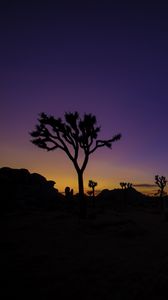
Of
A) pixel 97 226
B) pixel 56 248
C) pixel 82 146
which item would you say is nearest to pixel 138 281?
pixel 56 248

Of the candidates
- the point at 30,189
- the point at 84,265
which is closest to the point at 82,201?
the point at 84,265

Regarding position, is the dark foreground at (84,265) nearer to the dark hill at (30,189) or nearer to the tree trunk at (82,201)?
the tree trunk at (82,201)

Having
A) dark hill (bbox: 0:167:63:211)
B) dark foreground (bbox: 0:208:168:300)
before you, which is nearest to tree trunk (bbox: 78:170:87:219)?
dark foreground (bbox: 0:208:168:300)

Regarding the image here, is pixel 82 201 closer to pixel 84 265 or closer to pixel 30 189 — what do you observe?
pixel 84 265

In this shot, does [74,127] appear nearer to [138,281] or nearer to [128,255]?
[128,255]

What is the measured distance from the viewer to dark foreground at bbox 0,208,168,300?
13.5ft

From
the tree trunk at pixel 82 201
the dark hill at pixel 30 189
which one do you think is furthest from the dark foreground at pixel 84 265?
the dark hill at pixel 30 189

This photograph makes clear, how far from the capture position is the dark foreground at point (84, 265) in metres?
4.12

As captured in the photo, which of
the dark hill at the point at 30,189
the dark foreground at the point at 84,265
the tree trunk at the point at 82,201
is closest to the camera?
the dark foreground at the point at 84,265

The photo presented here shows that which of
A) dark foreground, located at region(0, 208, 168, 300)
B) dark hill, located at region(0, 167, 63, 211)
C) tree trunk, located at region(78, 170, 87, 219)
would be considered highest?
dark hill, located at region(0, 167, 63, 211)

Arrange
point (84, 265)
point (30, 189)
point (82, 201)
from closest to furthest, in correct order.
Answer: point (84, 265), point (82, 201), point (30, 189)

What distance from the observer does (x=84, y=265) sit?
5.64 m

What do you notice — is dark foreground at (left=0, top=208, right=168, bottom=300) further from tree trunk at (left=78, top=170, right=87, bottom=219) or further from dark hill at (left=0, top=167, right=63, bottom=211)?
dark hill at (left=0, top=167, right=63, bottom=211)

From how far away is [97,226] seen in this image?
11.3 meters
